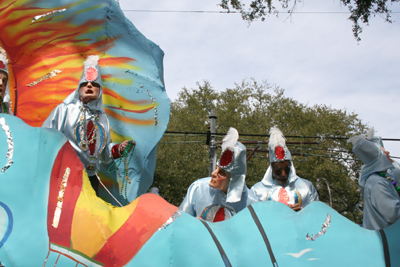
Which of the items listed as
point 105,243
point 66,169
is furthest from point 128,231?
point 66,169

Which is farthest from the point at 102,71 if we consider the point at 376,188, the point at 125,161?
the point at 376,188

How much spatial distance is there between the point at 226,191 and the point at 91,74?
6.47 ft

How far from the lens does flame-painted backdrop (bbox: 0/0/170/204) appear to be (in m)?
Result: 4.01

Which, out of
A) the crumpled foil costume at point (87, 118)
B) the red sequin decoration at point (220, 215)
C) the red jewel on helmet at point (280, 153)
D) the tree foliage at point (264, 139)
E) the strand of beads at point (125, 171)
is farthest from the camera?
the tree foliage at point (264, 139)

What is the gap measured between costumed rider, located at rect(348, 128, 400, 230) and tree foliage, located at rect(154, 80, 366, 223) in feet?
22.9

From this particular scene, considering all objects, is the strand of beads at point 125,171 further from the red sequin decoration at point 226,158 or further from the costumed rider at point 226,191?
the red sequin decoration at point 226,158

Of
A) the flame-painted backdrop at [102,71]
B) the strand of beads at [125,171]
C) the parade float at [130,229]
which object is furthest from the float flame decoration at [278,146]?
the parade float at [130,229]

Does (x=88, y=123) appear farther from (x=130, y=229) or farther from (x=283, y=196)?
(x=283, y=196)

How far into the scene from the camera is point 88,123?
3627 millimetres

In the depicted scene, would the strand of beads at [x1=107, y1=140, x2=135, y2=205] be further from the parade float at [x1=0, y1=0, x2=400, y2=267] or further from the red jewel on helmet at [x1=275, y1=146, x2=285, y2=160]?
the red jewel on helmet at [x1=275, y1=146, x2=285, y2=160]

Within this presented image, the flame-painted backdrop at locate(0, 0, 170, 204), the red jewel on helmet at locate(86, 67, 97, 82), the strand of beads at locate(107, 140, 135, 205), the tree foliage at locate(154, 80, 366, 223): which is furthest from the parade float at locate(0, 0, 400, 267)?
the tree foliage at locate(154, 80, 366, 223)

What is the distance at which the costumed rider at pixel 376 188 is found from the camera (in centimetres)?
335

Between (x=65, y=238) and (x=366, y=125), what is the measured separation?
18029 millimetres

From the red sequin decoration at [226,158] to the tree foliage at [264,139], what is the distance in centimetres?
633
